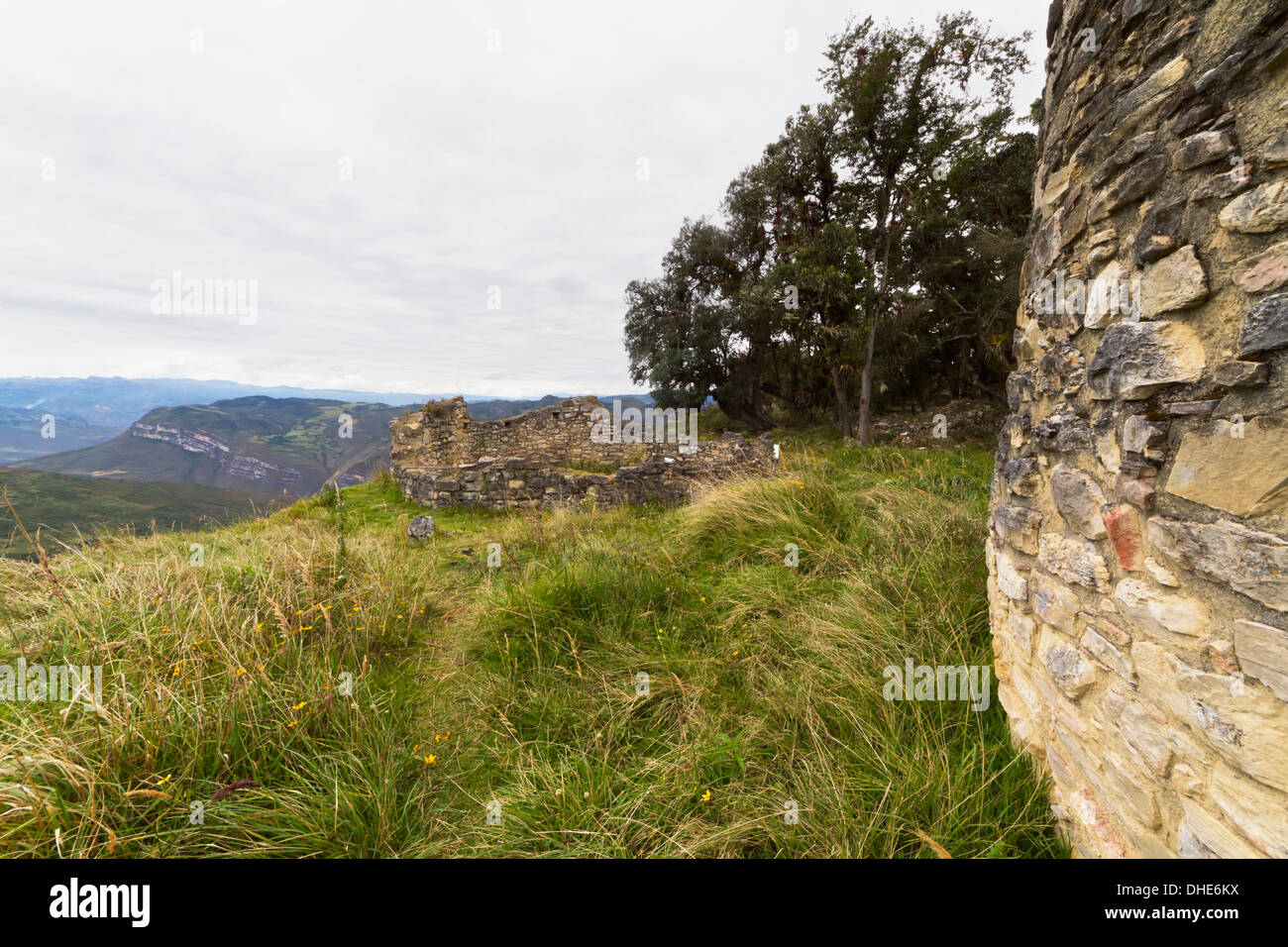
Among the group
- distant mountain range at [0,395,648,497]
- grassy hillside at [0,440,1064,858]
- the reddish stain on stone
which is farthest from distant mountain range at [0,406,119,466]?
the reddish stain on stone

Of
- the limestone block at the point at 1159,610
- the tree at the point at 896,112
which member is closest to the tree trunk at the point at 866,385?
the tree at the point at 896,112

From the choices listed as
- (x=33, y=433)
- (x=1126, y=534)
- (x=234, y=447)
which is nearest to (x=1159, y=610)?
(x=1126, y=534)

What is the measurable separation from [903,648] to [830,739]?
2.66ft

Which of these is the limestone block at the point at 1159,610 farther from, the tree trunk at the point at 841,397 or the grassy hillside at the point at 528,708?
the tree trunk at the point at 841,397

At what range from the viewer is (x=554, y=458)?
14.6 meters

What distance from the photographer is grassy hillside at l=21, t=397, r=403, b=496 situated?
226 ft

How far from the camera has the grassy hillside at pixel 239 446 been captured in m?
68.9

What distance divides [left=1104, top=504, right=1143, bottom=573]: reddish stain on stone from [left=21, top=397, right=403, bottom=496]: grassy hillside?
66.4 meters

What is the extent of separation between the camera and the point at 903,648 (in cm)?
277

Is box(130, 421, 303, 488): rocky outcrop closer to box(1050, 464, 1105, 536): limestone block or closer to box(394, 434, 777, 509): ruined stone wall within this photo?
box(394, 434, 777, 509): ruined stone wall

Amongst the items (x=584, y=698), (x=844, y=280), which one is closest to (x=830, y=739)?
(x=584, y=698)

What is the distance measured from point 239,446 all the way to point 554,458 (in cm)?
9261

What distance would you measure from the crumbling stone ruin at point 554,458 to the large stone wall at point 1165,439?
16.1 feet
